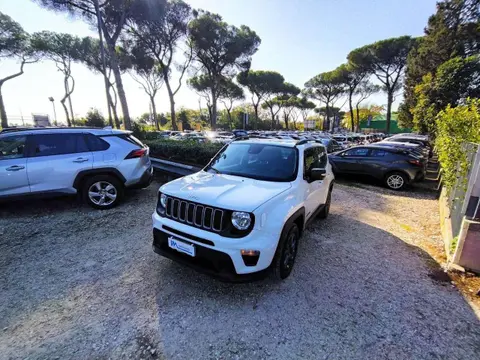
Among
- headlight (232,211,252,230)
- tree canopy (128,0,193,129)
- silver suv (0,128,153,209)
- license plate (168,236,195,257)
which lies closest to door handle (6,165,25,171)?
silver suv (0,128,153,209)

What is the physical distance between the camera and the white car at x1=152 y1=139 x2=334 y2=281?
7.43ft

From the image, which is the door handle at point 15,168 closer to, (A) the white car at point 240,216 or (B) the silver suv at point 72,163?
(B) the silver suv at point 72,163

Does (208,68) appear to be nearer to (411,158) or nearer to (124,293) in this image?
(411,158)

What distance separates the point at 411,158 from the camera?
748cm

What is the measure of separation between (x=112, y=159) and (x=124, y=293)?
3.06 meters

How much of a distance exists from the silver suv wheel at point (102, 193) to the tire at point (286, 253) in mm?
3931

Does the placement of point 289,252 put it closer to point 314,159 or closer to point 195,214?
point 195,214

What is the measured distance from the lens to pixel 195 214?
8.02ft

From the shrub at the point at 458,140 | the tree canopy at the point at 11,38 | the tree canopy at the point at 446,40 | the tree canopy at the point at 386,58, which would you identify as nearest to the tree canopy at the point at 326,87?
the tree canopy at the point at 386,58

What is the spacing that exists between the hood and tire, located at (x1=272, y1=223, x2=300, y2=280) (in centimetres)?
49

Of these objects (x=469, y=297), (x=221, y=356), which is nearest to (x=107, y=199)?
(x=221, y=356)

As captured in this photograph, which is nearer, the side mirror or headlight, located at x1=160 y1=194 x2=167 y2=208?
headlight, located at x1=160 y1=194 x2=167 y2=208

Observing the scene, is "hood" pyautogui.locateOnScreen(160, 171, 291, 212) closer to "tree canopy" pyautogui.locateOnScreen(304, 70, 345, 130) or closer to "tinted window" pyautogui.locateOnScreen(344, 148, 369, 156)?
"tinted window" pyautogui.locateOnScreen(344, 148, 369, 156)

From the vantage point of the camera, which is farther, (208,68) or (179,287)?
(208,68)
